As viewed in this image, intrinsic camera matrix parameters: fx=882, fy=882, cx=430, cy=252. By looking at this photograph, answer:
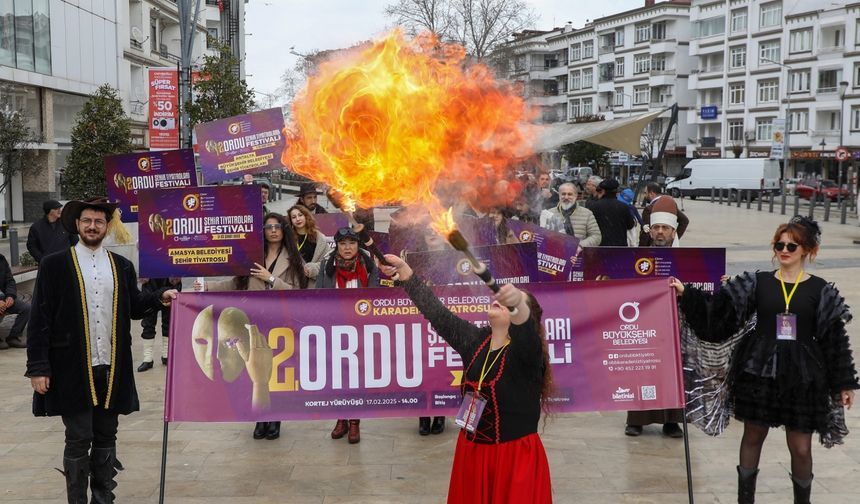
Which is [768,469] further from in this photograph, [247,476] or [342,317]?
[247,476]

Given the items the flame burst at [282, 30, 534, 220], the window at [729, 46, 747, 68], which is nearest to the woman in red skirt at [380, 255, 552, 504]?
the flame burst at [282, 30, 534, 220]

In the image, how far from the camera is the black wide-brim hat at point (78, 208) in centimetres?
530

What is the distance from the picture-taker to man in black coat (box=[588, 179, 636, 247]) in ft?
34.2

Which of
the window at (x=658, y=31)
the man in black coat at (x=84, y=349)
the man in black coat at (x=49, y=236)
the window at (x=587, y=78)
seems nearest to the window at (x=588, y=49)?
the window at (x=587, y=78)

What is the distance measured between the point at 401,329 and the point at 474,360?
183cm

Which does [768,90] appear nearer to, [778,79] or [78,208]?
→ [778,79]

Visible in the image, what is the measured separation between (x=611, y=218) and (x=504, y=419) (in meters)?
6.78

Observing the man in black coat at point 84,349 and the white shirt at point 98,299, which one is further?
the white shirt at point 98,299

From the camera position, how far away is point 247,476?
6.26 m

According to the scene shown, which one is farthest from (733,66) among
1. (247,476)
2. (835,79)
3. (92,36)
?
(247,476)

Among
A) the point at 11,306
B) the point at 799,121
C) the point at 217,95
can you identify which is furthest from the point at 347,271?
the point at 799,121

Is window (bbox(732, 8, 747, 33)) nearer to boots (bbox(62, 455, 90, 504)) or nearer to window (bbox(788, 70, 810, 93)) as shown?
window (bbox(788, 70, 810, 93))

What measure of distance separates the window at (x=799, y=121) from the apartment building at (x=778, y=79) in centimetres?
7

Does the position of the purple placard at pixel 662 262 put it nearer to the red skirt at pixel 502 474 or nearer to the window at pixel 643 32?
the red skirt at pixel 502 474
